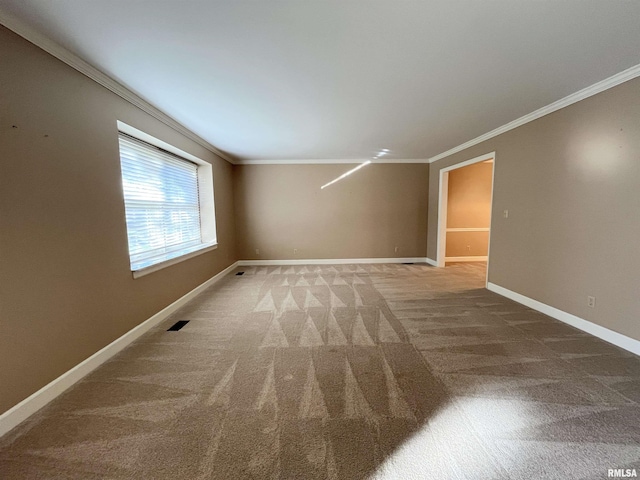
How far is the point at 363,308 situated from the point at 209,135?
347 cm

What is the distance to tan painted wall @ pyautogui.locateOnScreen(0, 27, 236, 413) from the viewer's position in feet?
4.92

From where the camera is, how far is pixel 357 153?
17.0 feet

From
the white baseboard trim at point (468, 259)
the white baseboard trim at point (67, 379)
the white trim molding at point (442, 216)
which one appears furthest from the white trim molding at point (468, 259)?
the white baseboard trim at point (67, 379)

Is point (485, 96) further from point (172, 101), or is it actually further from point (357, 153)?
point (172, 101)

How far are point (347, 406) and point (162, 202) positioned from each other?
334cm

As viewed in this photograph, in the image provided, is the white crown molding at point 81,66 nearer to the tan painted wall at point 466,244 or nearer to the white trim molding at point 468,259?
the tan painted wall at point 466,244

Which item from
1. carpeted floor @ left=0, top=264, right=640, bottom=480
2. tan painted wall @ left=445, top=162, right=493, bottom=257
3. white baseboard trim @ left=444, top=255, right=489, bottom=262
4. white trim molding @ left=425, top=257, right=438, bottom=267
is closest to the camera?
carpeted floor @ left=0, top=264, right=640, bottom=480

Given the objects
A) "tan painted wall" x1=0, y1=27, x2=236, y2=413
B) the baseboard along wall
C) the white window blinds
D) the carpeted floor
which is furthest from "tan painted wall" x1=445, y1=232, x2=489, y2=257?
→ "tan painted wall" x1=0, y1=27, x2=236, y2=413

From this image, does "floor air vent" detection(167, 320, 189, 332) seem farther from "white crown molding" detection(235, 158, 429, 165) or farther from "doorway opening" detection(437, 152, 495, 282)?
"doorway opening" detection(437, 152, 495, 282)

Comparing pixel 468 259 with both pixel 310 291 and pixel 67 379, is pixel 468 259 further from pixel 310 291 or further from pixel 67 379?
pixel 67 379

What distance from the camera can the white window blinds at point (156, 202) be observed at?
274 cm

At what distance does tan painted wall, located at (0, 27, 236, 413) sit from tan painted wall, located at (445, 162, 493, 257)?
6066 mm

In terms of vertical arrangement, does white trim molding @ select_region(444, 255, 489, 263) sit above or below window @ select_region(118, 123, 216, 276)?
below

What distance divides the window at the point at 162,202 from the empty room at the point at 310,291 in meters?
0.04
